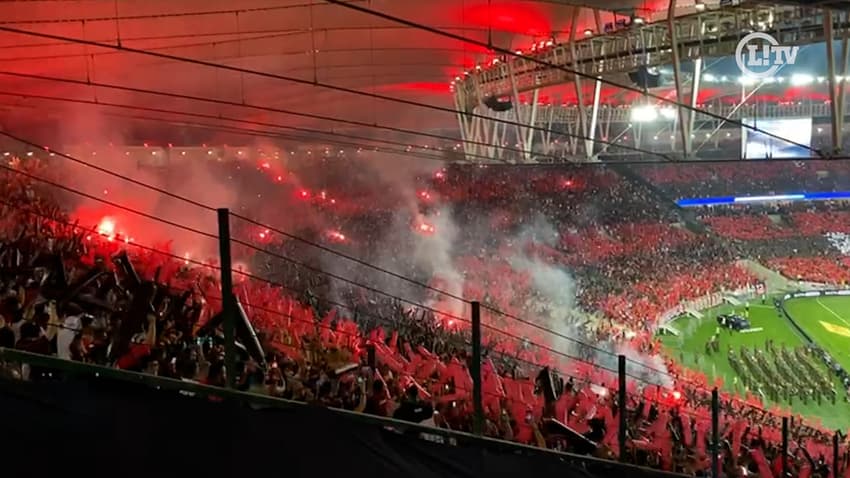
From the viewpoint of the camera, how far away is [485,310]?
43.7 ft

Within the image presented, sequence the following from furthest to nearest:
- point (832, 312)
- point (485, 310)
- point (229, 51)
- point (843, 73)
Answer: point (832, 312) → point (485, 310) → point (229, 51) → point (843, 73)

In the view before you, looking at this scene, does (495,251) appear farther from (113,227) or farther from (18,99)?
(18,99)

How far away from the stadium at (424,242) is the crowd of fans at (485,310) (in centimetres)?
5

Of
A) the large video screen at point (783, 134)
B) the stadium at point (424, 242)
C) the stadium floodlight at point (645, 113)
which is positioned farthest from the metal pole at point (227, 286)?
the large video screen at point (783, 134)

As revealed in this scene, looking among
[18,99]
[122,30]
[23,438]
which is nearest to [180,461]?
[23,438]

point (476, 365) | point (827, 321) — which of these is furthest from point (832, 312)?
point (476, 365)

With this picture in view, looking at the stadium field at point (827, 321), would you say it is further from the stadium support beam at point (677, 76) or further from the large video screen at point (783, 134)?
the stadium support beam at point (677, 76)

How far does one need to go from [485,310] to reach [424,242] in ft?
17.1

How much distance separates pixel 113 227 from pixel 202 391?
12.3 metres

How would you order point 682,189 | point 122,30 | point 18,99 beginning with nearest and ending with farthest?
1. point 122,30
2. point 18,99
3. point 682,189

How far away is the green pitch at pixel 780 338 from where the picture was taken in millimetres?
12109

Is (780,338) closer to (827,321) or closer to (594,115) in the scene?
(827,321)

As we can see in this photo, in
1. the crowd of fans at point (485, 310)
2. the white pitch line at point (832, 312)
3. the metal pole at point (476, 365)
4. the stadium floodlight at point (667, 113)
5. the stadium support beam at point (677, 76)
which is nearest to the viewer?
the metal pole at point (476, 365)

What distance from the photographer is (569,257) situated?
711 inches
